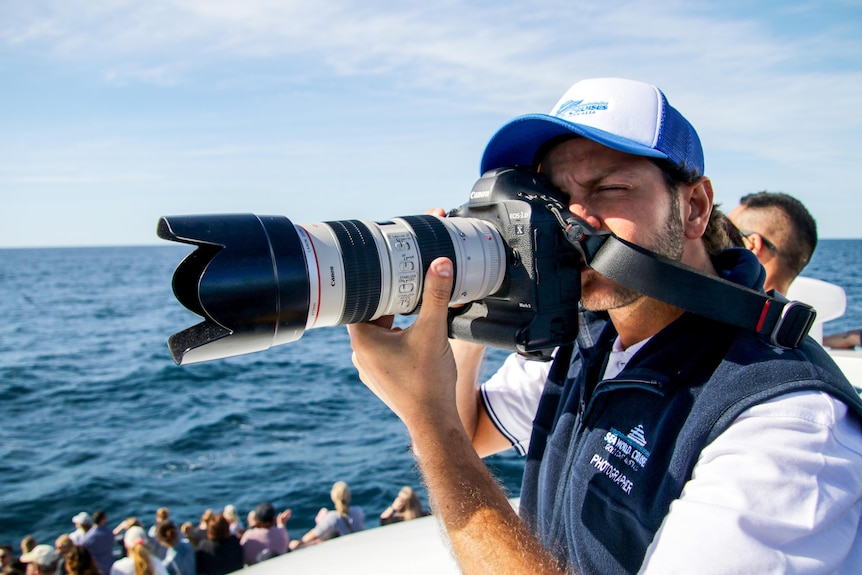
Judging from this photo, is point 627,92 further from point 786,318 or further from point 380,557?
point 380,557

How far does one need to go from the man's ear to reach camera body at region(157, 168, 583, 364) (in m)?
0.33

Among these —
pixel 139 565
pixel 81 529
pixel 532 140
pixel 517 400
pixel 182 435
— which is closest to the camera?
pixel 532 140

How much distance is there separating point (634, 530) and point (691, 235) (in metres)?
0.86

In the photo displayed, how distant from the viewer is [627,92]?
6.22 feet

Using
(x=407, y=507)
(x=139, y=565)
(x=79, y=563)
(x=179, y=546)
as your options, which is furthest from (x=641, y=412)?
(x=407, y=507)

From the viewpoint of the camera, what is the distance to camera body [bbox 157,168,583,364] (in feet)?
4.91

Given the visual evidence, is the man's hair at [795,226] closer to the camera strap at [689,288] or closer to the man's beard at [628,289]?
the man's beard at [628,289]

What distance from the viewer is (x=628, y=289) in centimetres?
182

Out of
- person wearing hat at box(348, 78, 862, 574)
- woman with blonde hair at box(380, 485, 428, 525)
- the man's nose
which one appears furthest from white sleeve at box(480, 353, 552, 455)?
woman with blonde hair at box(380, 485, 428, 525)

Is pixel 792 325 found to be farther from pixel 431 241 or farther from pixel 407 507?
Answer: pixel 407 507

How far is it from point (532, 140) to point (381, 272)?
2.28 feet

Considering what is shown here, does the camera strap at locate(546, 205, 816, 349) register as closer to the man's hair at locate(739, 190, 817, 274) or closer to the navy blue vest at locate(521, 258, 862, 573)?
the navy blue vest at locate(521, 258, 862, 573)

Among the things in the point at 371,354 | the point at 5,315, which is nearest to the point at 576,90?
the point at 371,354

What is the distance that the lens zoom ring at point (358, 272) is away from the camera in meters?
1.67
